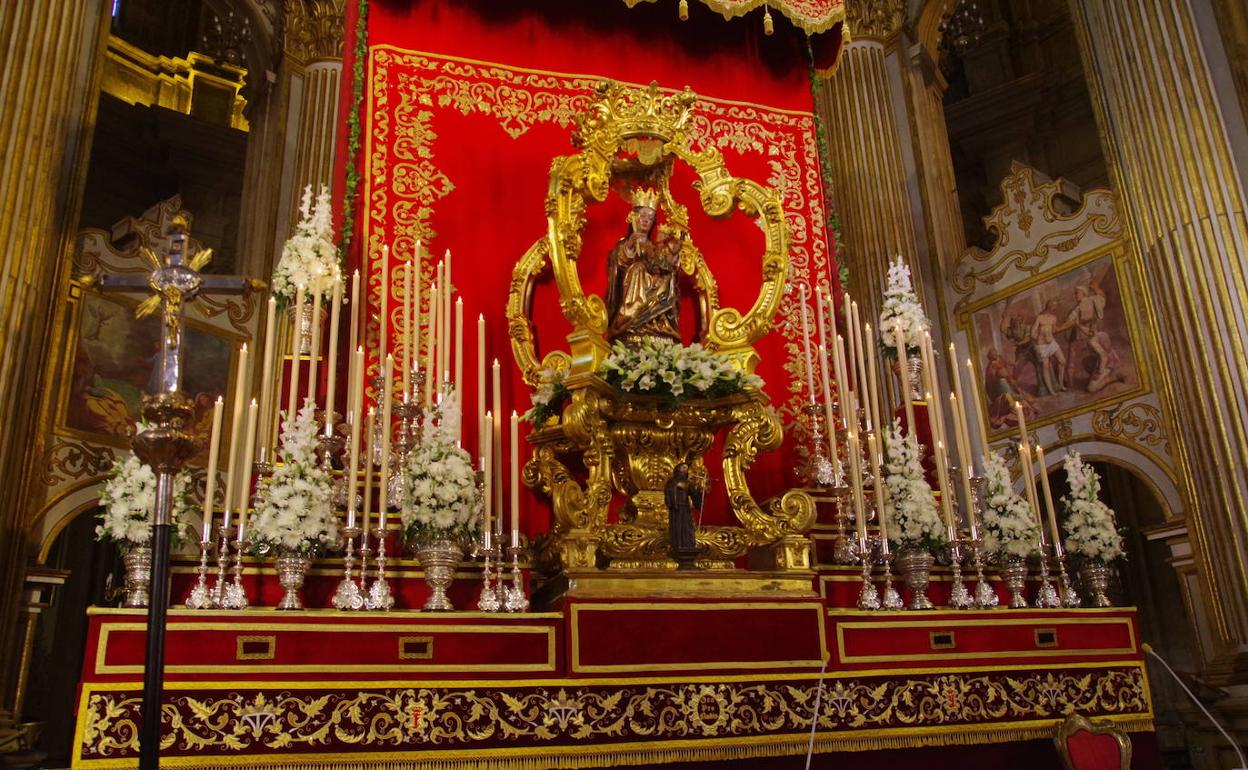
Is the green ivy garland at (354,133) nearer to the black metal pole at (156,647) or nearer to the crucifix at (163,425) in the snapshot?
the crucifix at (163,425)

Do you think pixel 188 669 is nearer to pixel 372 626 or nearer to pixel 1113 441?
pixel 372 626

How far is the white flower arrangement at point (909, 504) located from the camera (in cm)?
471

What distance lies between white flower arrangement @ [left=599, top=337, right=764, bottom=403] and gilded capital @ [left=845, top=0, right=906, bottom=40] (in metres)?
6.21

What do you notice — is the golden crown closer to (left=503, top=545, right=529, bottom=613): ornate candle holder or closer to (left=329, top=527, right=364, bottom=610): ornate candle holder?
(left=503, top=545, right=529, bottom=613): ornate candle holder

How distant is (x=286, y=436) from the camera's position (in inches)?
160

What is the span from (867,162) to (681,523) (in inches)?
228

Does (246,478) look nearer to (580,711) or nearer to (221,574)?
(221,574)

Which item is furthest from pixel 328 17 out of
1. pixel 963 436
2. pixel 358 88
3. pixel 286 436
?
pixel 963 436

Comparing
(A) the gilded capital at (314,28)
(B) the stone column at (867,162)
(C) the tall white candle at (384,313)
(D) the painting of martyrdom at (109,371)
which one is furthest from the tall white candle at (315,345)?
(A) the gilded capital at (314,28)

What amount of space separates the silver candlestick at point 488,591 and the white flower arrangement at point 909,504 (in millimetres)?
1874

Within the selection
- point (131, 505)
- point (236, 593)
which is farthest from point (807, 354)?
point (131, 505)

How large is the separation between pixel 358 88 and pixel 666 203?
169cm

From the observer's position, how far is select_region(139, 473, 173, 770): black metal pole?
2.25 metres

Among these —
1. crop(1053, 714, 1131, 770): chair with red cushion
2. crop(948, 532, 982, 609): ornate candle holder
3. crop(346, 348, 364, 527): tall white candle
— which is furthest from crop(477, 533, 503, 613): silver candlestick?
crop(1053, 714, 1131, 770): chair with red cushion
